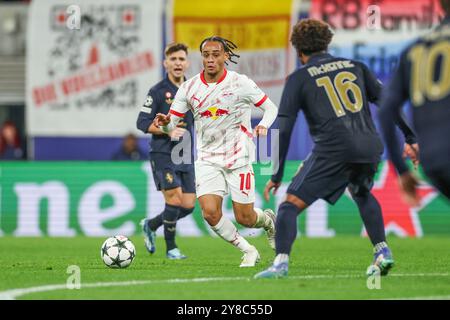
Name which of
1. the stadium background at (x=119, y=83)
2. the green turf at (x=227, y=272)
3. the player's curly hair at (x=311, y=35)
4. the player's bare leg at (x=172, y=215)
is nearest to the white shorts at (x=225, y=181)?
the green turf at (x=227, y=272)

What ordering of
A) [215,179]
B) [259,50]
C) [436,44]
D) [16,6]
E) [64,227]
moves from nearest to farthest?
[436,44] → [215,179] → [64,227] → [259,50] → [16,6]

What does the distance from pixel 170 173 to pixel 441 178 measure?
641 cm

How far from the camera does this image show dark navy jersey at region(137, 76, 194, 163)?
13266mm

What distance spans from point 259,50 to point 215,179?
11.1 meters

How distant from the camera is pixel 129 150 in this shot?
69.6ft

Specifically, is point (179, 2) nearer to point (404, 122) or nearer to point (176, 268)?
point (176, 268)

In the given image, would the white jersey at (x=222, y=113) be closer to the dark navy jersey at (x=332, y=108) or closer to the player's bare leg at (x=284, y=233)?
the dark navy jersey at (x=332, y=108)

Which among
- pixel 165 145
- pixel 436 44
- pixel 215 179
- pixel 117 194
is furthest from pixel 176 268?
pixel 117 194

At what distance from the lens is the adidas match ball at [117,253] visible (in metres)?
11.0

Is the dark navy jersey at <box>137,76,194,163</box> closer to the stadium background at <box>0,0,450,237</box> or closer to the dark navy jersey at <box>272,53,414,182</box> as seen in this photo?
the dark navy jersey at <box>272,53,414,182</box>

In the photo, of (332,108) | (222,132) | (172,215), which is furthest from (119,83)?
(332,108)

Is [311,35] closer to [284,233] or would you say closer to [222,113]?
[284,233]

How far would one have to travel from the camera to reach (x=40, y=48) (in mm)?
22562

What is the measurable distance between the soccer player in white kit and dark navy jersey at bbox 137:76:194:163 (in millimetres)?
1968
